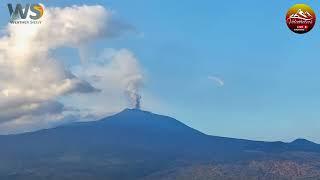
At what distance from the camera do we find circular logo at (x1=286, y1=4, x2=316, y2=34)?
5497 inches

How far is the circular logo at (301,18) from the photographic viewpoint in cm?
13962

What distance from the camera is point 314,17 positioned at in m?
140

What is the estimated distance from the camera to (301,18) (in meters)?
140

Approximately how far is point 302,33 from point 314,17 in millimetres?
5028

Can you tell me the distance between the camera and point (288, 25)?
462 feet

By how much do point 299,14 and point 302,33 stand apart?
536cm

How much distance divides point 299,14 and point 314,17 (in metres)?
3.96

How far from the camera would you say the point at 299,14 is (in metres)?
140

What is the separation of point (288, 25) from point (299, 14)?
381 cm

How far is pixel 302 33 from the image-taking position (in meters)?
142
